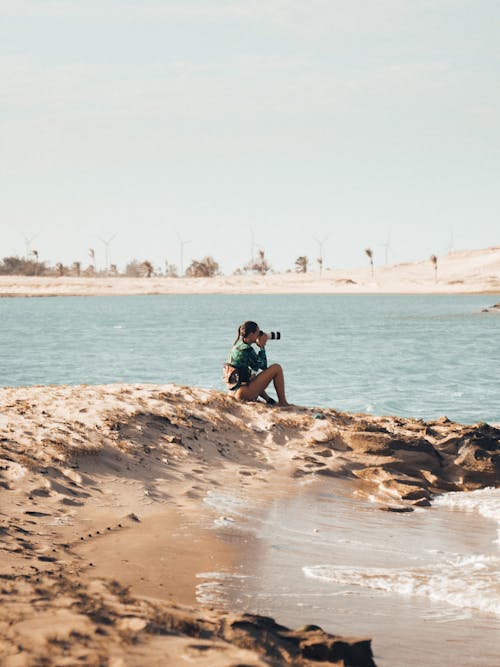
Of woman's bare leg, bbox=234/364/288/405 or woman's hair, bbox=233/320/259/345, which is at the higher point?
woman's hair, bbox=233/320/259/345

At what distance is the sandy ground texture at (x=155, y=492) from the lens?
416cm

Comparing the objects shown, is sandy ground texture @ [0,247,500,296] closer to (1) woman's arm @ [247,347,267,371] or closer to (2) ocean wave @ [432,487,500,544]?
(1) woman's arm @ [247,347,267,371]

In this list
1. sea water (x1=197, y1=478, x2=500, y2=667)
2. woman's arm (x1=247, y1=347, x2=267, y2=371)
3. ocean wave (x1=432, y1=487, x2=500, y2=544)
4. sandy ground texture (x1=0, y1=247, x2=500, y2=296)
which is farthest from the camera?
sandy ground texture (x1=0, y1=247, x2=500, y2=296)

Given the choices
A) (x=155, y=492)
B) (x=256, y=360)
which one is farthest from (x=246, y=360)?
(x=155, y=492)

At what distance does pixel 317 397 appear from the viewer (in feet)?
63.2

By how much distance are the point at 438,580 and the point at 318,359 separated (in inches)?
922

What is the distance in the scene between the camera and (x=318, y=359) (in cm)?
2955

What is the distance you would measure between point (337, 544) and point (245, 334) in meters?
4.51

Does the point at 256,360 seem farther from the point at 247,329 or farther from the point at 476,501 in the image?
the point at 476,501

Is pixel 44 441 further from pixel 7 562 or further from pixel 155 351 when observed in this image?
pixel 155 351

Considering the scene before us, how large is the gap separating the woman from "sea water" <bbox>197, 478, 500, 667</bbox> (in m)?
2.45

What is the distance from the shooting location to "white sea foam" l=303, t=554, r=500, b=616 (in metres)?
5.79

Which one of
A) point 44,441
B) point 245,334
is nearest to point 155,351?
point 245,334

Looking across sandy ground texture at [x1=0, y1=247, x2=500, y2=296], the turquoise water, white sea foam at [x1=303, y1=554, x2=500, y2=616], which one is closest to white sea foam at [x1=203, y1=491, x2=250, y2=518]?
white sea foam at [x1=303, y1=554, x2=500, y2=616]
